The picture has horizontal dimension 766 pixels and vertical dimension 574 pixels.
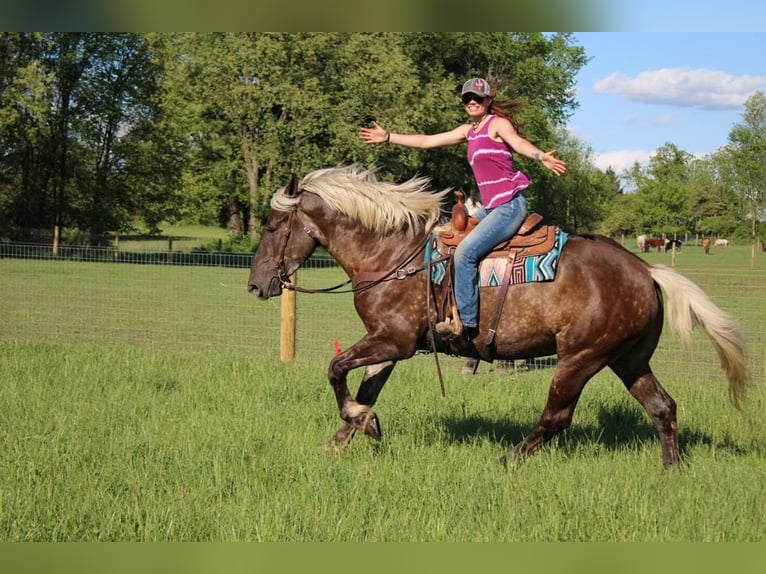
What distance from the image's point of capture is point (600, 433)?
8133mm

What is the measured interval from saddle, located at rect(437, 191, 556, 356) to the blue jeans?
7cm

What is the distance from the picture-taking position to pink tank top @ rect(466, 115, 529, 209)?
6879 millimetres

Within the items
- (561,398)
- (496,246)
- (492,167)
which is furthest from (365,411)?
(492,167)

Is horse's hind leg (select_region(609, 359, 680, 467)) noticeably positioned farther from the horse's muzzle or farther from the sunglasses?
the horse's muzzle

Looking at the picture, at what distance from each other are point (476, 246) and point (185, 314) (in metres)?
13.1

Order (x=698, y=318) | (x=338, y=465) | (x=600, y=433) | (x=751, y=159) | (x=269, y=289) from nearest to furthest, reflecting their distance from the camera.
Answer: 1. (x=338, y=465)
2. (x=698, y=318)
3. (x=269, y=289)
4. (x=600, y=433)
5. (x=751, y=159)

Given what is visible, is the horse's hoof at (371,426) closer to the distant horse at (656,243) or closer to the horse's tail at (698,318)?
the horse's tail at (698,318)

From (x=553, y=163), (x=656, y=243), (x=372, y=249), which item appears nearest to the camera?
(x=553, y=163)

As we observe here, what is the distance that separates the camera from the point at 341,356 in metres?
7.21

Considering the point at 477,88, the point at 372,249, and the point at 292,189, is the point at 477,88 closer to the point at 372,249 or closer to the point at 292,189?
the point at 372,249

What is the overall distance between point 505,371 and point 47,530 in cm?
754

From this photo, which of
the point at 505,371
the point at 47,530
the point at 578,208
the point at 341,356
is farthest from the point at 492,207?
the point at 578,208

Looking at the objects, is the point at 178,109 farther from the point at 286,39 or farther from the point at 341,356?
the point at 341,356
